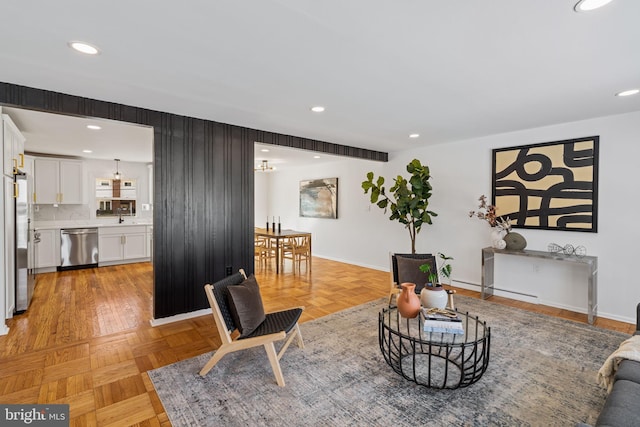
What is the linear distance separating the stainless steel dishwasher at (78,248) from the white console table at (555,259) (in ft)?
22.7

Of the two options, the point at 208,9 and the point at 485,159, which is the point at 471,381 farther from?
the point at 485,159

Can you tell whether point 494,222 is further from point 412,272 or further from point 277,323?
point 277,323

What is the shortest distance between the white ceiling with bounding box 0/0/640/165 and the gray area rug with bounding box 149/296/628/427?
2281mm

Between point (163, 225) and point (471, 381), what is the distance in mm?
3132

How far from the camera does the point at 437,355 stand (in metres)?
2.30

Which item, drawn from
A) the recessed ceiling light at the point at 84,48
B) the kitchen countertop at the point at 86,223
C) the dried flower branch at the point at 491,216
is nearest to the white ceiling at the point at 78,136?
the recessed ceiling light at the point at 84,48

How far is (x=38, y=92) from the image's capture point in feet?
8.61

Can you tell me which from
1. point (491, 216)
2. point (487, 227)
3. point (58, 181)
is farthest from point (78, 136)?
point (487, 227)

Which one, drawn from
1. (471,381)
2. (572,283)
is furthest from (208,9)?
(572,283)

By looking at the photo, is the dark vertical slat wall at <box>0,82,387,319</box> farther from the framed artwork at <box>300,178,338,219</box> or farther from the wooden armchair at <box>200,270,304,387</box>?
the framed artwork at <box>300,178,338,219</box>

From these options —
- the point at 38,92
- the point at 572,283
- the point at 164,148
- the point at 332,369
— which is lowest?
the point at 332,369

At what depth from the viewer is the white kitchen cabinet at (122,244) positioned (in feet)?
20.3

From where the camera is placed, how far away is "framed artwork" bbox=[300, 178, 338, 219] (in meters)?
7.15

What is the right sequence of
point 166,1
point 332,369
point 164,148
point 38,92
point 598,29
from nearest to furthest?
point 166,1, point 598,29, point 332,369, point 38,92, point 164,148
